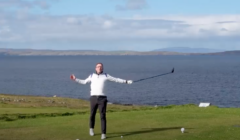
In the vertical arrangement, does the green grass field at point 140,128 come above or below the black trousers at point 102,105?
below

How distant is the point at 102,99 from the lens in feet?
51.1

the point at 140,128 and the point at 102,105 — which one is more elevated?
the point at 102,105

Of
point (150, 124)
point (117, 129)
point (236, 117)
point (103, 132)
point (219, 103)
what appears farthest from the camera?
point (219, 103)

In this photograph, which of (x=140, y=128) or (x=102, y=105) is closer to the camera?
(x=102, y=105)

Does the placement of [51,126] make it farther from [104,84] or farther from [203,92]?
[203,92]

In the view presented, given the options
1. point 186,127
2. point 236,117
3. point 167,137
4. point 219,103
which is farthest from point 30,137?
point 219,103

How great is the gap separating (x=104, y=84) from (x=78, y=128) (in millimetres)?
3199

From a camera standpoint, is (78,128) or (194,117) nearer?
(78,128)

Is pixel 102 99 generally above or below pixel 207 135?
above

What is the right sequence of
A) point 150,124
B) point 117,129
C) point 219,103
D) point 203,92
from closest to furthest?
point 117,129 < point 150,124 < point 219,103 < point 203,92

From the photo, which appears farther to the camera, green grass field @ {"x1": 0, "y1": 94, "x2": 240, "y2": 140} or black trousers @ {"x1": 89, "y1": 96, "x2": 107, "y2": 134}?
green grass field @ {"x1": 0, "y1": 94, "x2": 240, "y2": 140}

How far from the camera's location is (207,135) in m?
16.1

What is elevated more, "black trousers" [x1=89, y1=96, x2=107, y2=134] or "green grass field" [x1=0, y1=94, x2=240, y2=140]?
"black trousers" [x1=89, y1=96, x2=107, y2=134]

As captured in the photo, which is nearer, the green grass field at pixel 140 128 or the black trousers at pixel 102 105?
the black trousers at pixel 102 105
